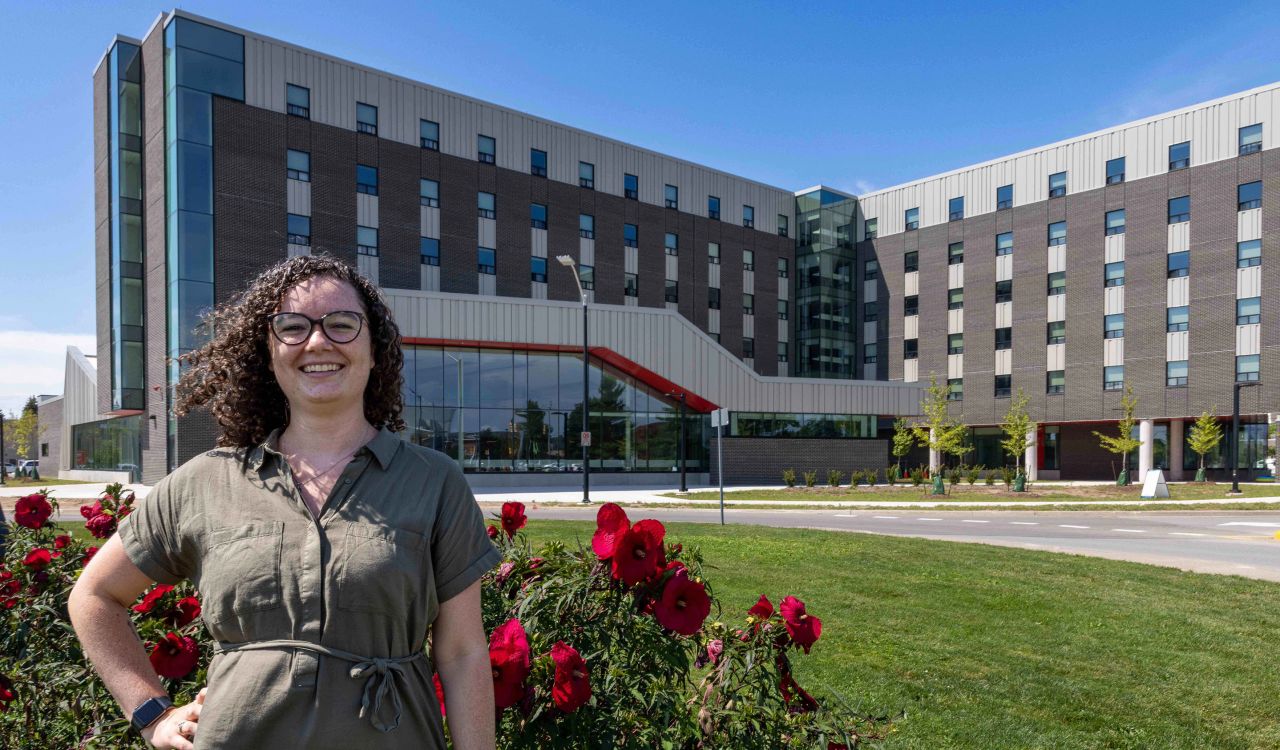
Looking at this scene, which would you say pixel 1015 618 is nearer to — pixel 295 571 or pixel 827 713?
pixel 827 713

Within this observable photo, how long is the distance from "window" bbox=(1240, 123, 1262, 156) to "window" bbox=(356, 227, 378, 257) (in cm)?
4402

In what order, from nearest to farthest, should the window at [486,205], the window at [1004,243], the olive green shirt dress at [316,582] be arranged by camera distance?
the olive green shirt dress at [316,582] < the window at [486,205] < the window at [1004,243]

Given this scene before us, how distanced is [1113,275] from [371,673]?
53.0m

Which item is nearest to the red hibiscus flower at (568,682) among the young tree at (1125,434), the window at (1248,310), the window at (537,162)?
the window at (537,162)

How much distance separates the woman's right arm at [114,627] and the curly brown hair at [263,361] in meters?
0.39

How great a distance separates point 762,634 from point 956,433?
39.2m

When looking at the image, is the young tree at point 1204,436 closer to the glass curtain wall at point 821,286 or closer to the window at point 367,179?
the glass curtain wall at point 821,286

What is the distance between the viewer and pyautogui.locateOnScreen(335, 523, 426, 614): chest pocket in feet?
5.93

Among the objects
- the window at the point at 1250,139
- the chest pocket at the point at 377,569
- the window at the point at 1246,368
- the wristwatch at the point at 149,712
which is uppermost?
the window at the point at 1250,139

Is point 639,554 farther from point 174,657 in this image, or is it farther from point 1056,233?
point 1056,233

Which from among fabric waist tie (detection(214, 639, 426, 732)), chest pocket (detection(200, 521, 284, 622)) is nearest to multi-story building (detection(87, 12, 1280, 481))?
chest pocket (detection(200, 521, 284, 622))

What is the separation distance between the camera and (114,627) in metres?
1.99

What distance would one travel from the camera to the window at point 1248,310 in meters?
41.6

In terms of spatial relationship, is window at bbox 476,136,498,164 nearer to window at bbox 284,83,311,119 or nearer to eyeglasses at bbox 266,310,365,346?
window at bbox 284,83,311,119
